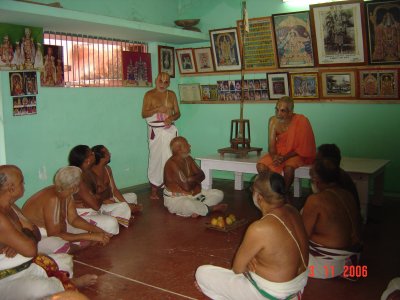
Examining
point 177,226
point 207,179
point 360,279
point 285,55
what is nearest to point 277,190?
point 360,279

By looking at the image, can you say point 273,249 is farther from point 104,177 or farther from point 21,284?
point 104,177

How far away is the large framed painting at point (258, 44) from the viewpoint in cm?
825

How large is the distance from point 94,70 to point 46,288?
507cm

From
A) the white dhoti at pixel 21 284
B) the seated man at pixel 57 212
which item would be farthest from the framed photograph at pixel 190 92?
the white dhoti at pixel 21 284

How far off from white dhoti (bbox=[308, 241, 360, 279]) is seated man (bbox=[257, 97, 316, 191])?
8.11 ft

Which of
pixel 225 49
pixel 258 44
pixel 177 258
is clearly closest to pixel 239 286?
pixel 177 258

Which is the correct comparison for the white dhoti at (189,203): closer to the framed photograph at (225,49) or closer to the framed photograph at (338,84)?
the framed photograph at (338,84)

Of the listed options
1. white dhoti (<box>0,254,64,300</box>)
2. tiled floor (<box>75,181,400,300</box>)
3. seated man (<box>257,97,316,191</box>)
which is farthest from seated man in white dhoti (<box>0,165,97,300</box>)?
seated man (<box>257,97,316,191</box>)

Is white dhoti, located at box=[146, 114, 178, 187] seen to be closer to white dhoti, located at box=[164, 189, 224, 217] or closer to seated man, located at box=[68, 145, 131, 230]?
white dhoti, located at box=[164, 189, 224, 217]

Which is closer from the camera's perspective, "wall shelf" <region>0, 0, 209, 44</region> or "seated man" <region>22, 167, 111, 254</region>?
"seated man" <region>22, 167, 111, 254</region>

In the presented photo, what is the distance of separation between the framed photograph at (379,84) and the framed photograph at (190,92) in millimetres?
3436

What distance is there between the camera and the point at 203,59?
930 centimetres

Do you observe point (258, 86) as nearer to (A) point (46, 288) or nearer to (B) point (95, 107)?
(B) point (95, 107)

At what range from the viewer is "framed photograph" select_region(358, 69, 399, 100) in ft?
23.5
